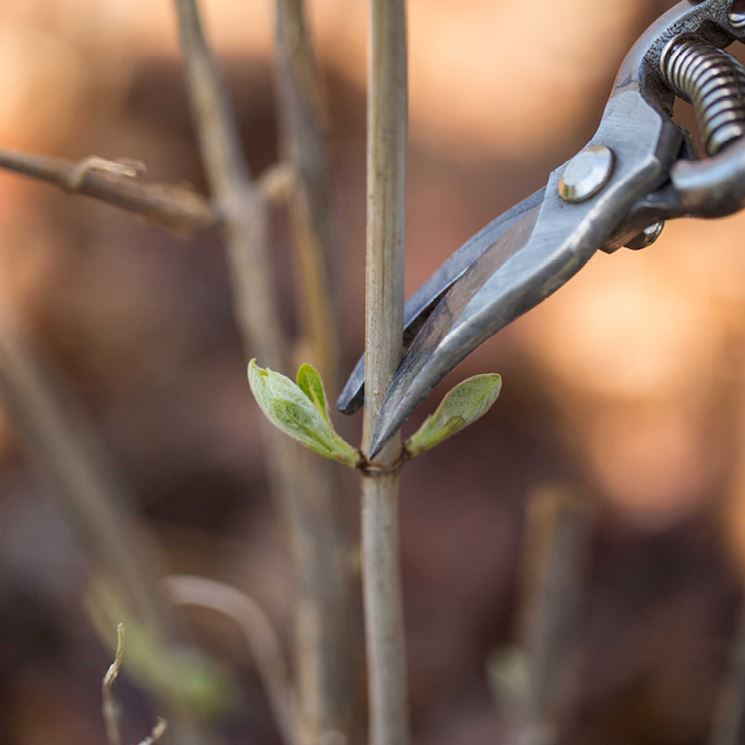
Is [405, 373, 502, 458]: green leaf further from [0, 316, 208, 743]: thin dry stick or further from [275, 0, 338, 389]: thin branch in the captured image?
[0, 316, 208, 743]: thin dry stick

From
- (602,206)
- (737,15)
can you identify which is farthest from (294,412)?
(737,15)

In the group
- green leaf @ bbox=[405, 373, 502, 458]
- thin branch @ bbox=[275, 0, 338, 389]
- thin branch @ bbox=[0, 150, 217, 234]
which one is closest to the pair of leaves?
green leaf @ bbox=[405, 373, 502, 458]

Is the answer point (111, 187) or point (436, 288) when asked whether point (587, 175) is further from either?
point (111, 187)

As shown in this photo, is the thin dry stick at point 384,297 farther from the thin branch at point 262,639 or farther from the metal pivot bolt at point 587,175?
the thin branch at point 262,639

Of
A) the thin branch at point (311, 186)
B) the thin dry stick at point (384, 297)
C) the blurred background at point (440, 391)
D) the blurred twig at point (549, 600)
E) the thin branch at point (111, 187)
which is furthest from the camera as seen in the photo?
the blurred background at point (440, 391)

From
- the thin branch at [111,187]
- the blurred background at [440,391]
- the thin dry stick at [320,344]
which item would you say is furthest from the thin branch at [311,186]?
the blurred background at [440,391]

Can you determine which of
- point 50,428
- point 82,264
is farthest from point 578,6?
point 50,428

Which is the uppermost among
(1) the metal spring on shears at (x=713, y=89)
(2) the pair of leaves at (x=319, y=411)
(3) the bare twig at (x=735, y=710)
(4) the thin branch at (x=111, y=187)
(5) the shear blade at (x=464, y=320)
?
(1) the metal spring on shears at (x=713, y=89)
